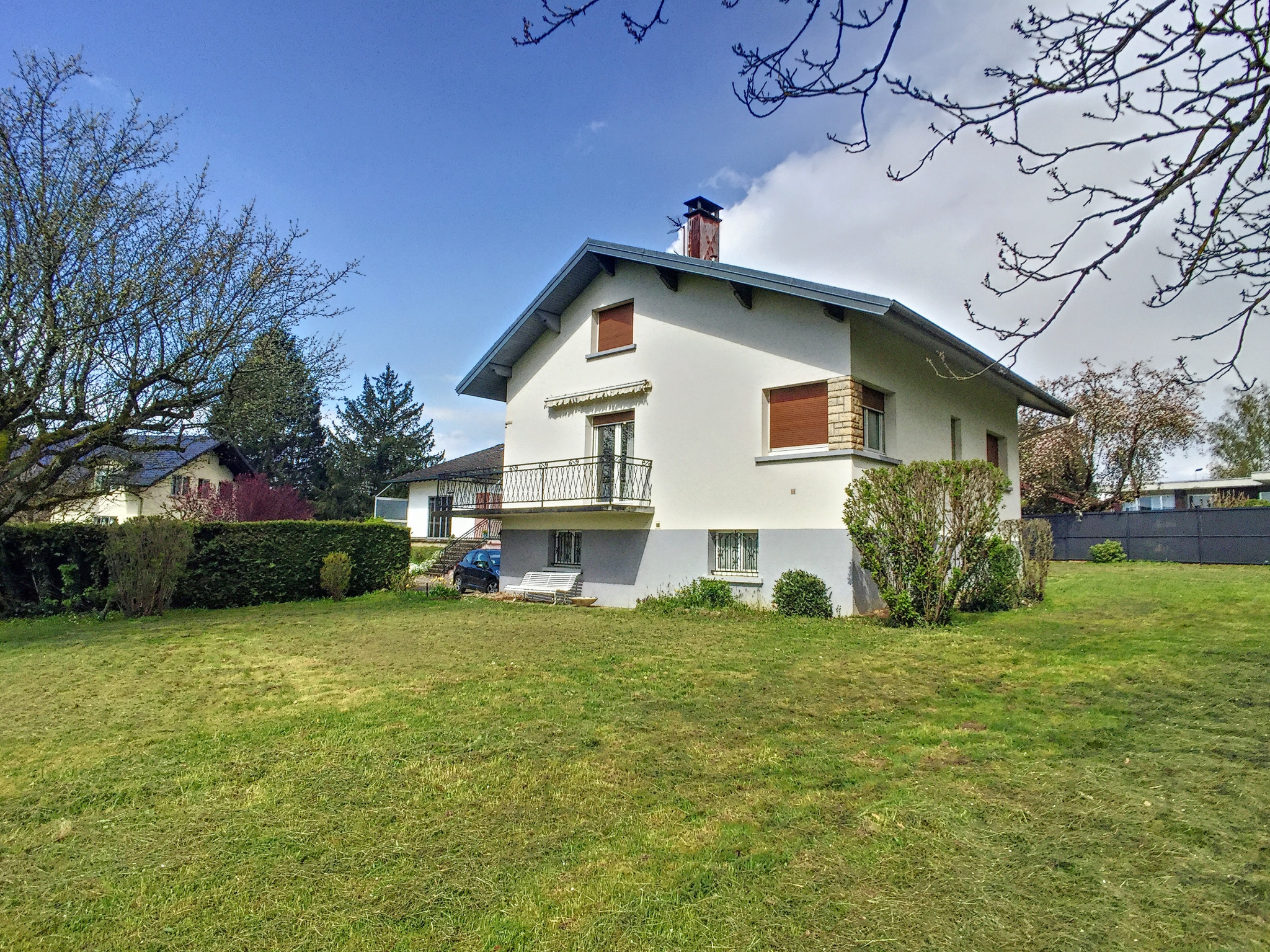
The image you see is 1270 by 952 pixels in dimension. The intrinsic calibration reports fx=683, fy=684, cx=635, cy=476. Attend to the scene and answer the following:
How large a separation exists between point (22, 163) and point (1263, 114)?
49.2ft

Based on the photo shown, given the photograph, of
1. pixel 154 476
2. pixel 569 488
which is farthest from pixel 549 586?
pixel 154 476

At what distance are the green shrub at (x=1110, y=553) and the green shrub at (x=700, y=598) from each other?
634 inches

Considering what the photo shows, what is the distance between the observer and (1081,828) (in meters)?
3.25

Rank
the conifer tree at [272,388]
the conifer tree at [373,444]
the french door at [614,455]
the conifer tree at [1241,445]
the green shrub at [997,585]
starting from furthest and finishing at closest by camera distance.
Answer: the conifer tree at [373,444] → the conifer tree at [1241,445] → the french door at [614,455] → the conifer tree at [272,388] → the green shrub at [997,585]

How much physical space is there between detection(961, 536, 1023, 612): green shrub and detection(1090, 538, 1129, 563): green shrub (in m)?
12.9

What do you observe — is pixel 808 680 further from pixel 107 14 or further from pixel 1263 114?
pixel 107 14

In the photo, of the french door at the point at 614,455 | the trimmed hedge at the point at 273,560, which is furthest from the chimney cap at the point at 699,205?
the trimmed hedge at the point at 273,560

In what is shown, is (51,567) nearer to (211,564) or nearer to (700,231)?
(211,564)

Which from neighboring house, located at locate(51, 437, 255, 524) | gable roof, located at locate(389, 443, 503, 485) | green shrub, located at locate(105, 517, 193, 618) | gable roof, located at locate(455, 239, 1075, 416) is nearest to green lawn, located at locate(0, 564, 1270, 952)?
gable roof, located at locate(455, 239, 1075, 416)

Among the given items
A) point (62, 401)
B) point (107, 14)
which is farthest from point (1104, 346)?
point (62, 401)

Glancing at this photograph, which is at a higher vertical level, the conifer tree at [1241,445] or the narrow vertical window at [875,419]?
the conifer tree at [1241,445]

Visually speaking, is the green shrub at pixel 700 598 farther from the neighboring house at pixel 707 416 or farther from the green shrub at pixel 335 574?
the green shrub at pixel 335 574

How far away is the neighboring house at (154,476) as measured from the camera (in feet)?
43.9

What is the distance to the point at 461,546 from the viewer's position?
28.2 metres
